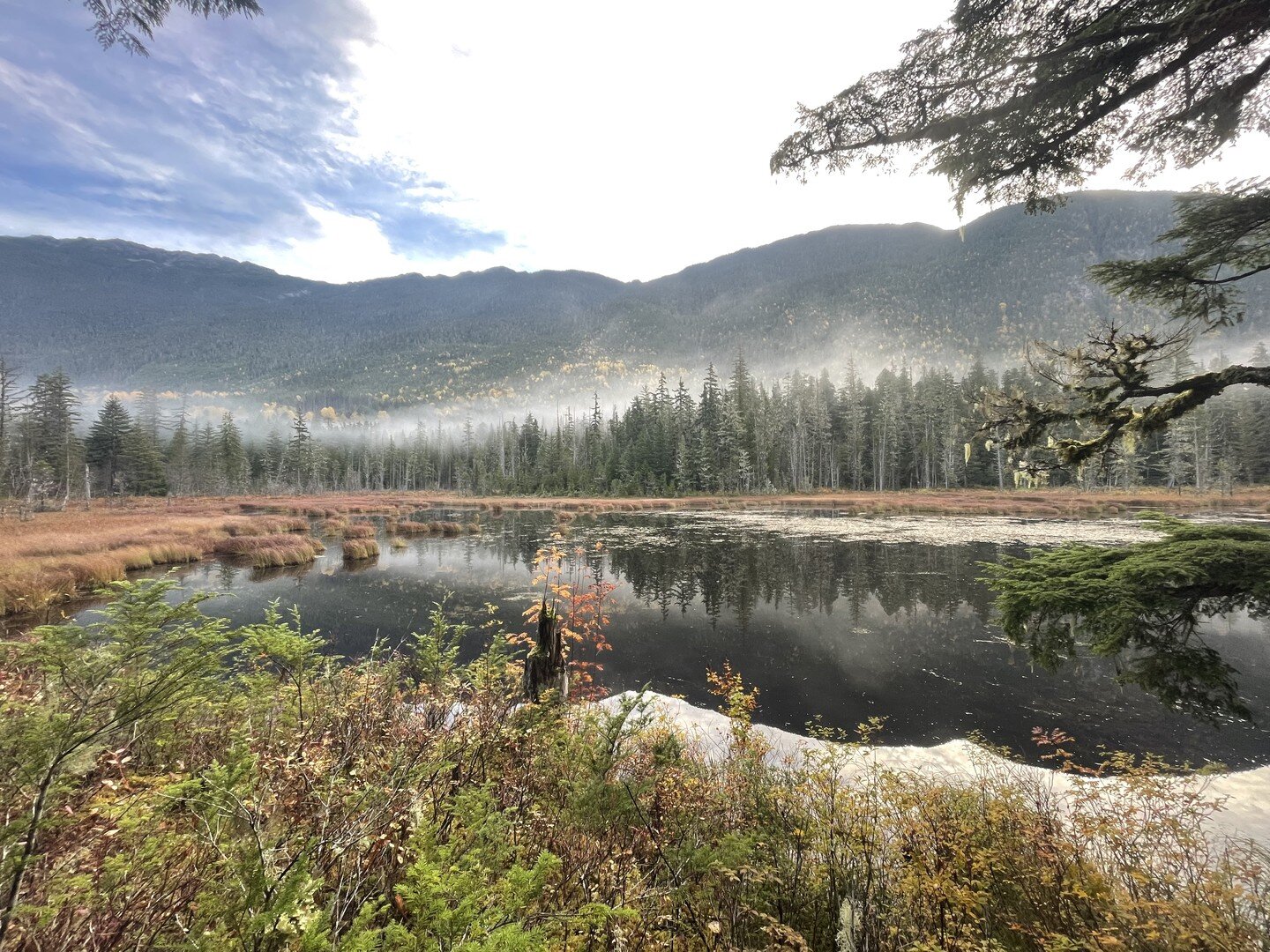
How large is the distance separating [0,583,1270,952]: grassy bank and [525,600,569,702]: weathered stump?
0.71m

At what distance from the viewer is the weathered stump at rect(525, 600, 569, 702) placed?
6.70m

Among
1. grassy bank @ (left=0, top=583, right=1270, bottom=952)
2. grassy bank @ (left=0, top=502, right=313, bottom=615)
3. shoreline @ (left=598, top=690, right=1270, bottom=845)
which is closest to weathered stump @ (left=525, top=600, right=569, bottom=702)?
grassy bank @ (left=0, top=583, right=1270, bottom=952)

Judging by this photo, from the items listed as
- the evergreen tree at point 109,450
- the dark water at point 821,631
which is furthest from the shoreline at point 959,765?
the evergreen tree at point 109,450

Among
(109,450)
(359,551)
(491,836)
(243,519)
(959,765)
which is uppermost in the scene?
(109,450)

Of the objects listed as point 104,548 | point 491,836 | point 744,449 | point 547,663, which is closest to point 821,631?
point 547,663

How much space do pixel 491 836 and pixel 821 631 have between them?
10656mm

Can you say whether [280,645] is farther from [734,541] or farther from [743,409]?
[743,409]

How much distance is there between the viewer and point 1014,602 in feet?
14.0

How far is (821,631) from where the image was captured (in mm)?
A: 11617

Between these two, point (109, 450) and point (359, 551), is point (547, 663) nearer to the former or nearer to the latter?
point (359, 551)

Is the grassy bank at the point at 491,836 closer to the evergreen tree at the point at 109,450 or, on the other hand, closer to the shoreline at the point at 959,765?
the shoreline at the point at 959,765

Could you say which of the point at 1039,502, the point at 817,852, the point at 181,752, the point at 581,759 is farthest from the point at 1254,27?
the point at 1039,502

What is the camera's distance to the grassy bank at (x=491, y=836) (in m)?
1.87

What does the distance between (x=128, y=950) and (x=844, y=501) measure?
55426 millimetres
